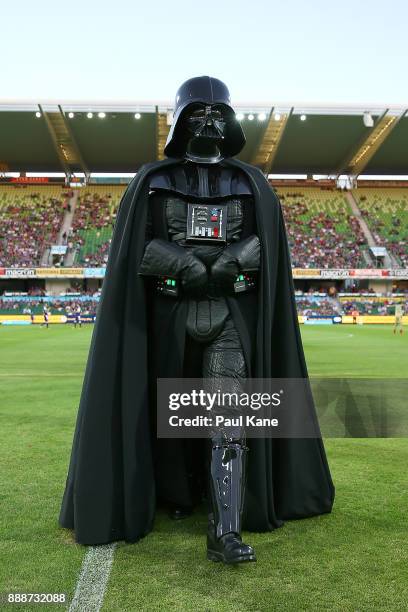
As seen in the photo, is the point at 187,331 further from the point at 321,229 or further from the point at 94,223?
the point at 321,229

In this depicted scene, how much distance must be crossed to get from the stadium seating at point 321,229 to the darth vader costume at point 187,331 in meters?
45.1

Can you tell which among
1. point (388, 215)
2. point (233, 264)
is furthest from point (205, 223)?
point (388, 215)

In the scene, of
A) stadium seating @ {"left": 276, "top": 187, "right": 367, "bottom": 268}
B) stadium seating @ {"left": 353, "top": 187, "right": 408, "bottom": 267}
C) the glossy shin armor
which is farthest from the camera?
stadium seating @ {"left": 353, "top": 187, "right": 408, "bottom": 267}

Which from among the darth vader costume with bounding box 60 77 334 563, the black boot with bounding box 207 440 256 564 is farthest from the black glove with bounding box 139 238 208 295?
the black boot with bounding box 207 440 256 564

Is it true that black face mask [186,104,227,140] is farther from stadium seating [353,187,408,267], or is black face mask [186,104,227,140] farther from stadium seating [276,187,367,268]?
stadium seating [353,187,408,267]

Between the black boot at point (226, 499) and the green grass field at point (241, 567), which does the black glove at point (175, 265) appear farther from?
the green grass field at point (241, 567)

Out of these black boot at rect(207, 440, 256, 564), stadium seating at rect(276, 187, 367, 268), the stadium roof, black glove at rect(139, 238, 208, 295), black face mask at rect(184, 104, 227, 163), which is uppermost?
the stadium roof

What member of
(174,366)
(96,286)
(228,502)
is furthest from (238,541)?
(96,286)

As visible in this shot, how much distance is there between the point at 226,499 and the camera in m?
2.82

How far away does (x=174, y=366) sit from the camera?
329cm

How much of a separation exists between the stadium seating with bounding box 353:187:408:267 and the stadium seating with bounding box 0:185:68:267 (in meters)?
29.7

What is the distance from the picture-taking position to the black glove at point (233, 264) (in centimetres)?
302

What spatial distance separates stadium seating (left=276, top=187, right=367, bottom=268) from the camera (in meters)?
49.2

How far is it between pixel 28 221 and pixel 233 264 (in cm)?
5227
